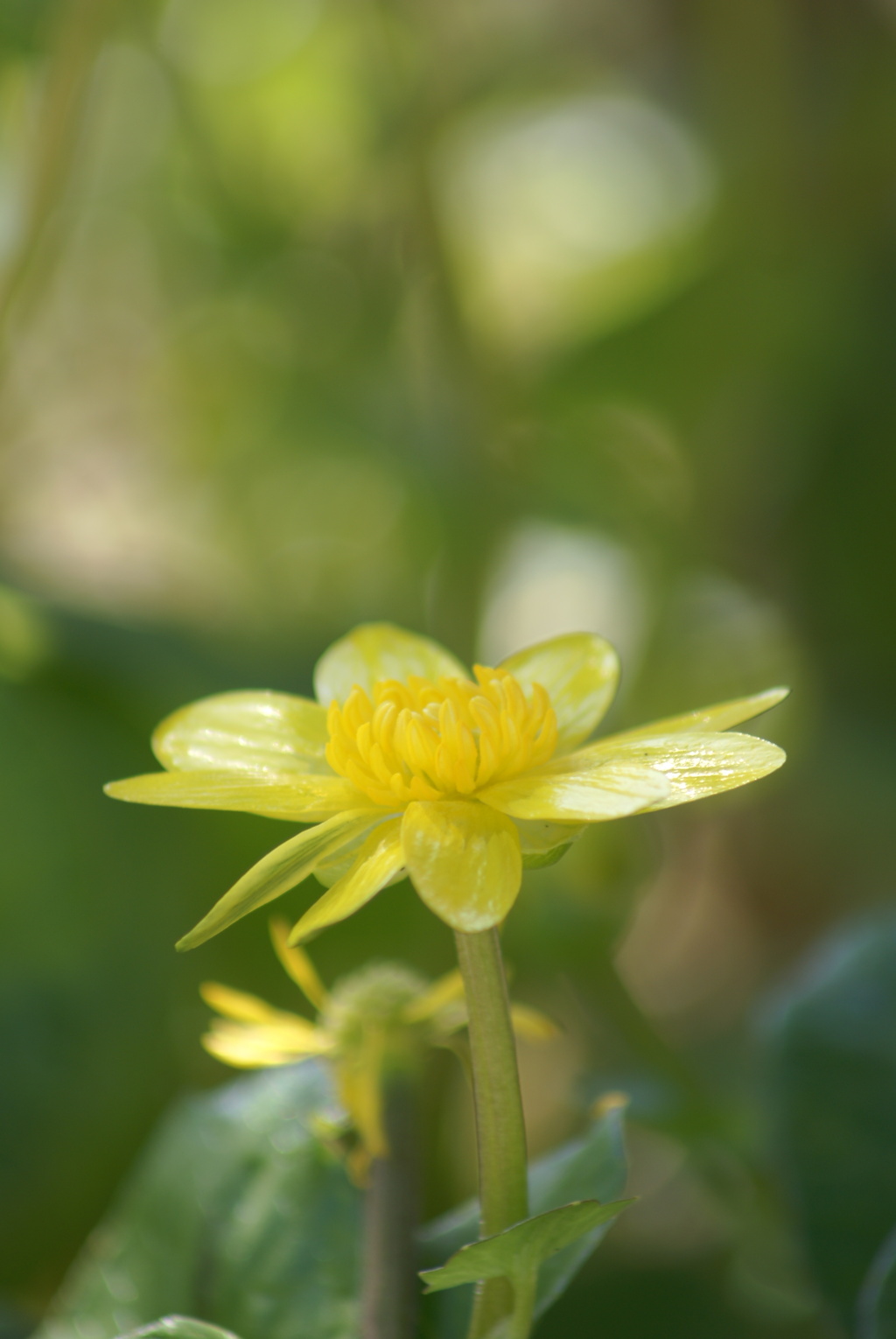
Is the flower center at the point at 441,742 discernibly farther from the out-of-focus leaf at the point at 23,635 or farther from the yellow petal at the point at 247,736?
the out-of-focus leaf at the point at 23,635

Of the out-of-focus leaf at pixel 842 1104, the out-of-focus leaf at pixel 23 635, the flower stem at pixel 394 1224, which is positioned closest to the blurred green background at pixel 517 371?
the out-of-focus leaf at pixel 23 635

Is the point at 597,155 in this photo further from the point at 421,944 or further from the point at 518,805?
the point at 518,805

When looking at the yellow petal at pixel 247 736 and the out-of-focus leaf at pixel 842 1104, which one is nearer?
the yellow petal at pixel 247 736

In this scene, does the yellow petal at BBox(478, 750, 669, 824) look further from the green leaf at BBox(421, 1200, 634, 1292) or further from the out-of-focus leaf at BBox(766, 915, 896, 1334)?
the out-of-focus leaf at BBox(766, 915, 896, 1334)

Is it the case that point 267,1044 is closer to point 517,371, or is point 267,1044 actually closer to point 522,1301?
point 522,1301

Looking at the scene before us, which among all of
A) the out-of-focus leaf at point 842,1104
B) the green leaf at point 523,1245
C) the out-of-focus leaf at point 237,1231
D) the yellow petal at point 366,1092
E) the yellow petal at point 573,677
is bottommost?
the out-of-focus leaf at point 842,1104

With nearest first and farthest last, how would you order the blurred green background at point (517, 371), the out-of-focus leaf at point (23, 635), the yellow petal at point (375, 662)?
the yellow petal at point (375, 662), the out-of-focus leaf at point (23, 635), the blurred green background at point (517, 371)
